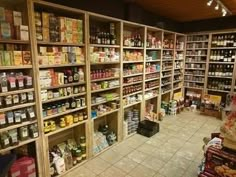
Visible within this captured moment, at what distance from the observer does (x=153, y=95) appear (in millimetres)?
4305

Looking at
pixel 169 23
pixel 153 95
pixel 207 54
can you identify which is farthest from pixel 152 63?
pixel 207 54

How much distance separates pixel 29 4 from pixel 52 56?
62 centimetres

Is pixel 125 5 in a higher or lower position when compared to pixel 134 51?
higher

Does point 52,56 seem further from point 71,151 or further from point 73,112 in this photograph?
point 71,151

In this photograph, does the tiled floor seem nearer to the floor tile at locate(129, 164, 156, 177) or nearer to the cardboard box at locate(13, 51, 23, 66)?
the floor tile at locate(129, 164, 156, 177)

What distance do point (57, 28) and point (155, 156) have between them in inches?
99.0

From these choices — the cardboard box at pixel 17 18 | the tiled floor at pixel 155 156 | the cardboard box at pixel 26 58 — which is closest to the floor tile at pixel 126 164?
the tiled floor at pixel 155 156

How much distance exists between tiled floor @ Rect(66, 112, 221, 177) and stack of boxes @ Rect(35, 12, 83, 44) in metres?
1.93

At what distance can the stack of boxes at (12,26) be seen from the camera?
5.78 ft

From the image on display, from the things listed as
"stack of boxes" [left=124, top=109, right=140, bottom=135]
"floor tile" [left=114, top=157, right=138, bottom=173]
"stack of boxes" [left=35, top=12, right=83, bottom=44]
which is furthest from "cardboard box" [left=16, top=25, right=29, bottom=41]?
"stack of boxes" [left=124, top=109, right=140, bottom=135]

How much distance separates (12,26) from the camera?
1.85 metres

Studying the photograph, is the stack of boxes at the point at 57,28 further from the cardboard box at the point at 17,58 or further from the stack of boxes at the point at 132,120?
the stack of boxes at the point at 132,120

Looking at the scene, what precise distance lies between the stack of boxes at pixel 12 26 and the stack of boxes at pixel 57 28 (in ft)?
0.56

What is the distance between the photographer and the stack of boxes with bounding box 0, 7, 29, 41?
1.76 metres
